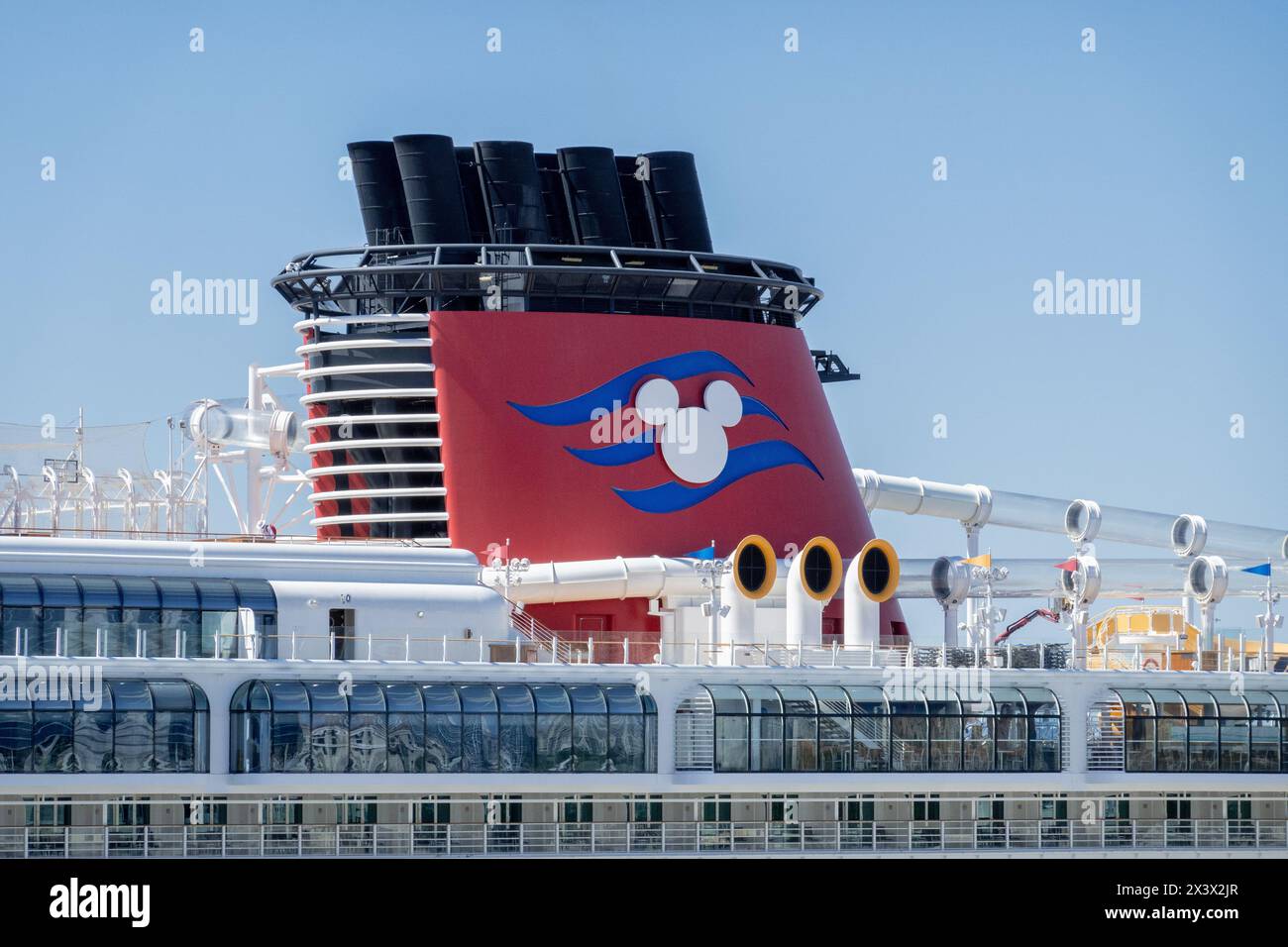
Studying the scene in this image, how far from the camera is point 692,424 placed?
2254 inches

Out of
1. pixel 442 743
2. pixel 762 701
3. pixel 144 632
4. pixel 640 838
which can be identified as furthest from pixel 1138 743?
pixel 144 632


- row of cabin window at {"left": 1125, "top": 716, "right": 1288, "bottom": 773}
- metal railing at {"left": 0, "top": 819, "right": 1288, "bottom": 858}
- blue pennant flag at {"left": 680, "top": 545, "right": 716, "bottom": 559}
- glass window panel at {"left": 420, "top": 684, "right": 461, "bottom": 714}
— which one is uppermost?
blue pennant flag at {"left": 680, "top": 545, "right": 716, "bottom": 559}

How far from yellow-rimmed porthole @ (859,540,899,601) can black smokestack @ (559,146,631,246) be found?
10.7m

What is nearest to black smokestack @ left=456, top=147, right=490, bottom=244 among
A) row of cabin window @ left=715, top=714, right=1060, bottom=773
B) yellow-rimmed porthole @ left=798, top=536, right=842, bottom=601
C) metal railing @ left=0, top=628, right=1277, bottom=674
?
metal railing @ left=0, top=628, right=1277, bottom=674

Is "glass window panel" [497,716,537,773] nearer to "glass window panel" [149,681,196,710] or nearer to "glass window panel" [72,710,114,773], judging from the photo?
"glass window panel" [149,681,196,710]

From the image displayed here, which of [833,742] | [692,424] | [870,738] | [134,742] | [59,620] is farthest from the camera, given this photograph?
[692,424]

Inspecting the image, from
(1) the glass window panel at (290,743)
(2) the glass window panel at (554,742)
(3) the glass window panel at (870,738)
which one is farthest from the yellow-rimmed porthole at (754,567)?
(1) the glass window panel at (290,743)

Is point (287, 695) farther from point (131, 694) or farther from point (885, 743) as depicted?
point (885, 743)

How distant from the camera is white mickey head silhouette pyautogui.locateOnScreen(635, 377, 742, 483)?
56.9 m

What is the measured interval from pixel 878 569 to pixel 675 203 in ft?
40.0

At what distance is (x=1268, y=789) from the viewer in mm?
54219

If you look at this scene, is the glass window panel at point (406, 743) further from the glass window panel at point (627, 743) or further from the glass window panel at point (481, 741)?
the glass window panel at point (627, 743)

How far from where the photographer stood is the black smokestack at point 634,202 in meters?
61.6
